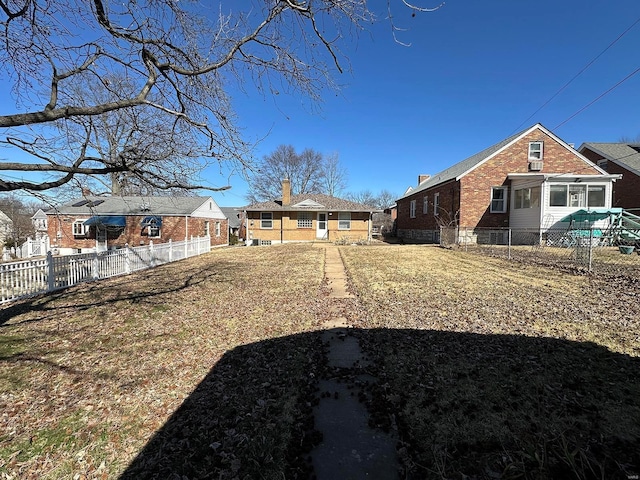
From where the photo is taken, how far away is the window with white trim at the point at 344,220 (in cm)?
2558

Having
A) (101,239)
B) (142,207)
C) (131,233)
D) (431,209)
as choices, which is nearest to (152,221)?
(142,207)

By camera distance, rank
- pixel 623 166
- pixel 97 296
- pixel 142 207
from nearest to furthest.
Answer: pixel 97 296
pixel 623 166
pixel 142 207

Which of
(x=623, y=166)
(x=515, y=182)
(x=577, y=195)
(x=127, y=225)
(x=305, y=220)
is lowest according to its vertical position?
(x=127, y=225)

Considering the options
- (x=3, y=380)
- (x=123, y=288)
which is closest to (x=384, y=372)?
(x=3, y=380)

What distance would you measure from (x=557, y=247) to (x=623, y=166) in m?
13.5

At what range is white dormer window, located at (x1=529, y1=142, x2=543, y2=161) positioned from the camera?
62.4 ft

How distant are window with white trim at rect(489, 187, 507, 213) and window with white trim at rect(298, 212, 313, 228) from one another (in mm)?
13086

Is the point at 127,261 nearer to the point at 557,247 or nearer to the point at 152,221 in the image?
the point at 152,221

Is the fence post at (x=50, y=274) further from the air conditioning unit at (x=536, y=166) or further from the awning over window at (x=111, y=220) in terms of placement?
the air conditioning unit at (x=536, y=166)

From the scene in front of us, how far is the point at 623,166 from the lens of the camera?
73.6 feet

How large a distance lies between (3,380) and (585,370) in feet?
21.6

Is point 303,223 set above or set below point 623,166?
below

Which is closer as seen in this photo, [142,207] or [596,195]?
[596,195]

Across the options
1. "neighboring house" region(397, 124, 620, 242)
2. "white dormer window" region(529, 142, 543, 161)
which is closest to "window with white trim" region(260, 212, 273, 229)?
"neighboring house" region(397, 124, 620, 242)
